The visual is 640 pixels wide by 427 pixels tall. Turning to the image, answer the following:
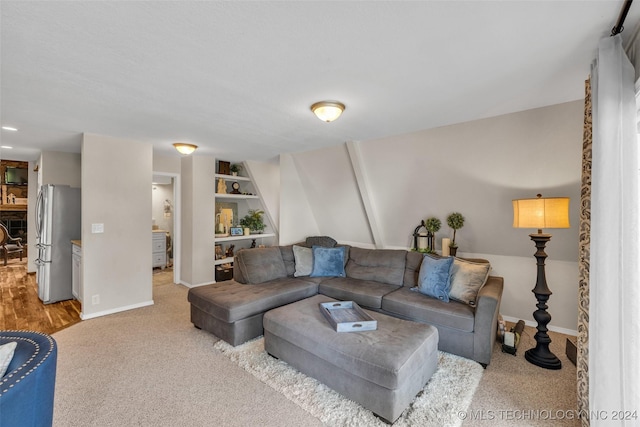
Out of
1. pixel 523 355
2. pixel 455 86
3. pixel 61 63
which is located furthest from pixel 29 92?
Answer: pixel 523 355

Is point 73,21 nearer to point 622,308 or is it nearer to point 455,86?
point 455,86

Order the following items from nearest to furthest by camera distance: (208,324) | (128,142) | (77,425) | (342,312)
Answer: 1. (77,425)
2. (342,312)
3. (208,324)
4. (128,142)

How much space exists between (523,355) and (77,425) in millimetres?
3620

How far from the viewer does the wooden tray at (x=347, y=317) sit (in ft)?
7.42

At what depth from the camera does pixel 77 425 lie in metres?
1.83

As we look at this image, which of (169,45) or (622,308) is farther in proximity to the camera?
(169,45)

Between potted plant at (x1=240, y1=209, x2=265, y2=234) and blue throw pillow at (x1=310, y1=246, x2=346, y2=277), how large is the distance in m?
2.36

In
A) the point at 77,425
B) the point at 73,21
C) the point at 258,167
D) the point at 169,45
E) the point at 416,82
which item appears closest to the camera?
A: the point at 73,21

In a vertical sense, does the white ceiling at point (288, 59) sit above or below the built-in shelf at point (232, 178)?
above

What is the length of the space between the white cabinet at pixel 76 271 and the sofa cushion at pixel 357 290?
3.49 m

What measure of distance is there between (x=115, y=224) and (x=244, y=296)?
2212mm

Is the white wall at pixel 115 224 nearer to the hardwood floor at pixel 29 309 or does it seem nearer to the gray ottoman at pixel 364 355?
the hardwood floor at pixel 29 309

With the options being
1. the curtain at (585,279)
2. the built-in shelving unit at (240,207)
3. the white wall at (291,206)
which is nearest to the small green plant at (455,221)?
the curtain at (585,279)

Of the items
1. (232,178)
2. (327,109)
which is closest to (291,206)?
(232,178)
